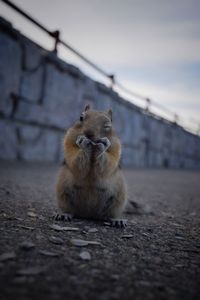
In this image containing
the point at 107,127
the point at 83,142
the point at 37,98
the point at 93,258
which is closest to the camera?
the point at 93,258

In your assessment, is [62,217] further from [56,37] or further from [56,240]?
[56,37]

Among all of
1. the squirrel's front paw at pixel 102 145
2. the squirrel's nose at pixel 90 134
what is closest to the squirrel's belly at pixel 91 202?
the squirrel's front paw at pixel 102 145

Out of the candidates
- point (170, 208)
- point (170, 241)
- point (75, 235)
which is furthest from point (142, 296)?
point (170, 208)

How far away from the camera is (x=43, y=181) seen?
584 cm

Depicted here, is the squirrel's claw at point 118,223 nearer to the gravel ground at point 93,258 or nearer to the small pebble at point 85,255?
the gravel ground at point 93,258

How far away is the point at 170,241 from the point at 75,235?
818 millimetres

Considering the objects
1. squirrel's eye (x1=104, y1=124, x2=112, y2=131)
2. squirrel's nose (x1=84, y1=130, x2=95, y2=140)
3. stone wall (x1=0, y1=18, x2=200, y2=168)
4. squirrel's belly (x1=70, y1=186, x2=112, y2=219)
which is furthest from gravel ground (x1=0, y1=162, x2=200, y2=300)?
stone wall (x1=0, y1=18, x2=200, y2=168)

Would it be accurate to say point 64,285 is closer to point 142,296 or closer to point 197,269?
point 142,296

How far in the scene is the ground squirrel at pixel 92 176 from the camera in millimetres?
2889

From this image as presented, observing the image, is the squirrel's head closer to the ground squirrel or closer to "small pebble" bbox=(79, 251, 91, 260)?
the ground squirrel

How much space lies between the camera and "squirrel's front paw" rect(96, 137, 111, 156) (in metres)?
2.85

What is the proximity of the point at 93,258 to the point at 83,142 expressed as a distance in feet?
3.89

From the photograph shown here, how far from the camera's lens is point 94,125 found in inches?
120

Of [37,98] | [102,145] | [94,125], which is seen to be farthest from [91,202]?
[37,98]
